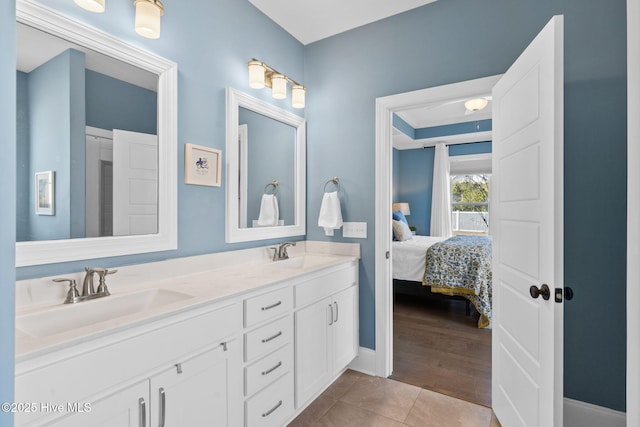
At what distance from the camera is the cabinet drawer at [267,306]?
1.50 meters

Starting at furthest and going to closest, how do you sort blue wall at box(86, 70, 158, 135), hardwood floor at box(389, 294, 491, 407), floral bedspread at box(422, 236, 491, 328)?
floral bedspread at box(422, 236, 491, 328) → hardwood floor at box(389, 294, 491, 407) → blue wall at box(86, 70, 158, 135)

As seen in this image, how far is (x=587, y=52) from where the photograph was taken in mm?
1737

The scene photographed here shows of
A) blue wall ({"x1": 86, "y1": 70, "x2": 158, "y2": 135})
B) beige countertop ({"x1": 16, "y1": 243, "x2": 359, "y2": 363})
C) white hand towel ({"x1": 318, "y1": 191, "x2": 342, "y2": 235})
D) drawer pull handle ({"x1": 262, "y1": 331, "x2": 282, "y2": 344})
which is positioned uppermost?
blue wall ({"x1": 86, "y1": 70, "x2": 158, "y2": 135})

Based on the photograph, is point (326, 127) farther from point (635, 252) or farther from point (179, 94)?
point (635, 252)

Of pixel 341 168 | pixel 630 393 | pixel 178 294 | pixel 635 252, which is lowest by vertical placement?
pixel 630 393

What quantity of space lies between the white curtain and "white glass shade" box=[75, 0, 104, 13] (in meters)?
5.97

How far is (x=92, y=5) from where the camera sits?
1331 millimetres

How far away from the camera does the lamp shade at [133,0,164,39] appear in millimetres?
Answer: 1486

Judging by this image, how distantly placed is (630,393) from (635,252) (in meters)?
0.38

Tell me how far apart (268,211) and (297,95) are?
960mm

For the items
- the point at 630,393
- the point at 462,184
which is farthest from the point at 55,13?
the point at 462,184

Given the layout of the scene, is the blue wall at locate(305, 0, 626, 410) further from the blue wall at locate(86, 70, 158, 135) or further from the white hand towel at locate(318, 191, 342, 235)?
the blue wall at locate(86, 70, 158, 135)

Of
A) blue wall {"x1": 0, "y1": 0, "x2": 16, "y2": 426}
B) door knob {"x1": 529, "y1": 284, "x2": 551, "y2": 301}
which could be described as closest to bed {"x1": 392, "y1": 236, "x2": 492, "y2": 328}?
door knob {"x1": 529, "y1": 284, "x2": 551, "y2": 301}

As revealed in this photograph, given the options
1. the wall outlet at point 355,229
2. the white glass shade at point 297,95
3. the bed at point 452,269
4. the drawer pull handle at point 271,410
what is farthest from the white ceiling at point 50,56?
the bed at point 452,269
